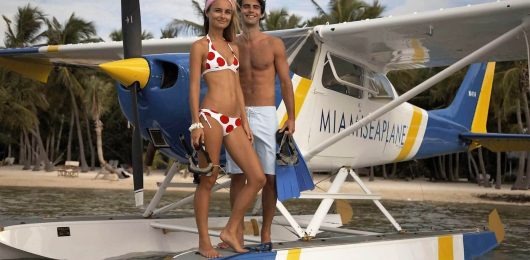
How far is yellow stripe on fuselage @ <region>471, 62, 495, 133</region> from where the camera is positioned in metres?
9.39

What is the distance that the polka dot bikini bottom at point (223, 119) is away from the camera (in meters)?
3.75

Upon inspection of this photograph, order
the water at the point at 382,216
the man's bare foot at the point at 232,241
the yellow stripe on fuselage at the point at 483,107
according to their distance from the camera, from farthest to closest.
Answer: the water at the point at 382,216, the yellow stripe on fuselage at the point at 483,107, the man's bare foot at the point at 232,241

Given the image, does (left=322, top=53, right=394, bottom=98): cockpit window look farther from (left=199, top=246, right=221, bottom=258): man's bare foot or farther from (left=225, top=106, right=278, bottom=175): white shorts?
(left=199, top=246, right=221, bottom=258): man's bare foot

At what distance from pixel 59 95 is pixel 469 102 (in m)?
30.2

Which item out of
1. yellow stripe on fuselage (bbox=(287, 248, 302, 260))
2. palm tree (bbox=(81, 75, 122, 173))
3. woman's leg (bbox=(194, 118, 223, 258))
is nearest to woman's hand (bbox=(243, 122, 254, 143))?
woman's leg (bbox=(194, 118, 223, 258))

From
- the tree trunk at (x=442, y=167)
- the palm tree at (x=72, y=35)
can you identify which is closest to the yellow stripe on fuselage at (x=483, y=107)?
the tree trunk at (x=442, y=167)

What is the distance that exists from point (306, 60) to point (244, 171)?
247 cm

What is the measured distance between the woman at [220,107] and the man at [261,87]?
0.76 ft

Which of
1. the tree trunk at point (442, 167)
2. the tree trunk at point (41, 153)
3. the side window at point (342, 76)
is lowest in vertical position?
the tree trunk at point (442, 167)

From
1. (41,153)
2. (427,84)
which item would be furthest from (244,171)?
(41,153)

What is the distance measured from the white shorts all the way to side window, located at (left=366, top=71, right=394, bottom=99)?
2.91 metres

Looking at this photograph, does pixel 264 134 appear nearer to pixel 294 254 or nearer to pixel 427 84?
pixel 294 254

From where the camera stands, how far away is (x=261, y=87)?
4.20 metres

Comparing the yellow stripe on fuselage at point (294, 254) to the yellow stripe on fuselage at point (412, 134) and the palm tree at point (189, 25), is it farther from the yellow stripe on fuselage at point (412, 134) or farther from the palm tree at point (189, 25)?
the palm tree at point (189, 25)
